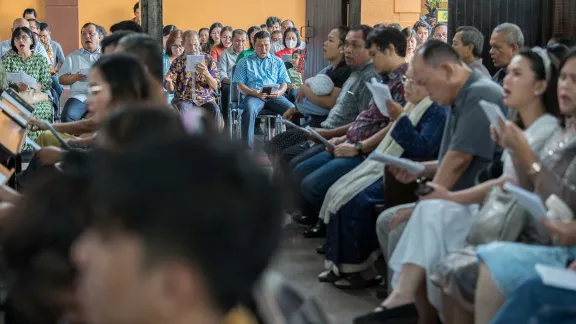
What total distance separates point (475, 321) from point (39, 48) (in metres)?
7.99

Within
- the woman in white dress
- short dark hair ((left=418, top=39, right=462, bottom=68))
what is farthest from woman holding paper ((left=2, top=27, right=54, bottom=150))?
the woman in white dress

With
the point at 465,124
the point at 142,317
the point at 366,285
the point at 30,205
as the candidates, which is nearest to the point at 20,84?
the point at 366,285

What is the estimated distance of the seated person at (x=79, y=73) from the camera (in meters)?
7.94

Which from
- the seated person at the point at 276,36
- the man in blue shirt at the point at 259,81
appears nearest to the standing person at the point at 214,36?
the seated person at the point at 276,36

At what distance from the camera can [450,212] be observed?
3588mm

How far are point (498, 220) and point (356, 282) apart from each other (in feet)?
5.01

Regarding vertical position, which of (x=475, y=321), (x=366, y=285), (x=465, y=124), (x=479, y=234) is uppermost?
(x=465, y=124)

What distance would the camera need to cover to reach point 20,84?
783 centimetres

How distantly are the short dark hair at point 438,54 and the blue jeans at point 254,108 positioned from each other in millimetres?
5078

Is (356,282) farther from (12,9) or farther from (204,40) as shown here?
(12,9)

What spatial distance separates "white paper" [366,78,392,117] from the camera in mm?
4754

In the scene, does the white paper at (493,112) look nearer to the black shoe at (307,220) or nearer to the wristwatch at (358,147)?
the wristwatch at (358,147)

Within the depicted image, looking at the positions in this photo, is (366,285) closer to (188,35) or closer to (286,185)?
(286,185)

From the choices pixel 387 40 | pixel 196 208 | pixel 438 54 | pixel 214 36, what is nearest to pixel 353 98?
pixel 387 40
